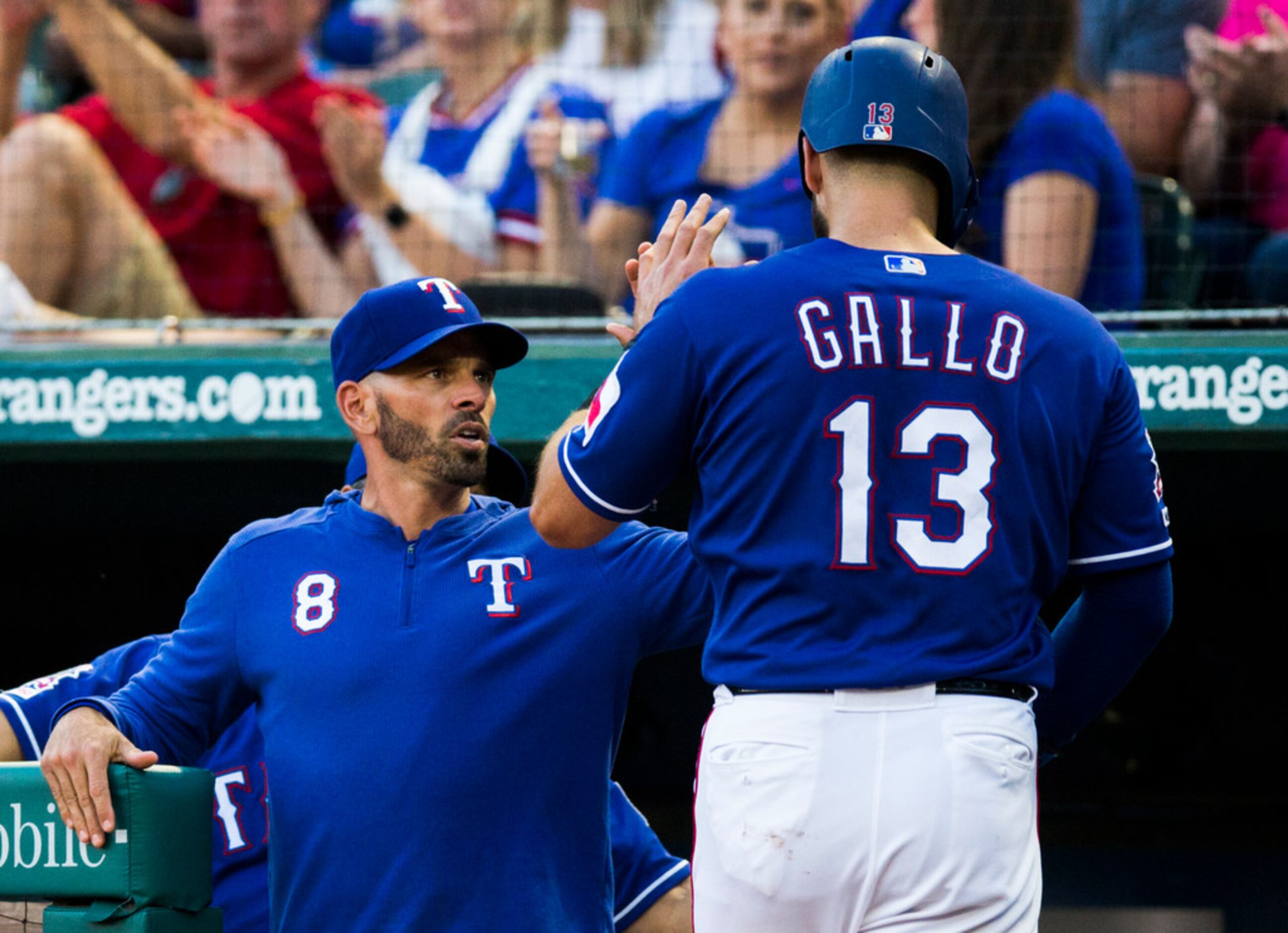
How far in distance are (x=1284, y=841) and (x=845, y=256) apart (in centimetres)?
333

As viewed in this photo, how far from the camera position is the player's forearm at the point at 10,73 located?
5.16 m

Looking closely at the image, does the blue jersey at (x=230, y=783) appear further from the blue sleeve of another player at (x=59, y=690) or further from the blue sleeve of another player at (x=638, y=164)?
the blue sleeve of another player at (x=638, y=164)

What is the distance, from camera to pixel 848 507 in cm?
175

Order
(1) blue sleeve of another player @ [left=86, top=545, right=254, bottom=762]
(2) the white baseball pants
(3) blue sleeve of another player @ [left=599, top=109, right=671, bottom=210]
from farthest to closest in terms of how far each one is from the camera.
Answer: (3) blue sleeve of another player @ [left=599, top=109, right=671, bottom=210]
(1) blue sleeve of another player @ [left=86, top=545, right=254, bottom=762]
(2) the white baseball pants

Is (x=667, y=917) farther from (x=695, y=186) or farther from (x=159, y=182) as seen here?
(x=159, y=182)

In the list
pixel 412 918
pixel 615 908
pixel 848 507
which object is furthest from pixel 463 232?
pixel 848 507

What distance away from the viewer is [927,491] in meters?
1.76

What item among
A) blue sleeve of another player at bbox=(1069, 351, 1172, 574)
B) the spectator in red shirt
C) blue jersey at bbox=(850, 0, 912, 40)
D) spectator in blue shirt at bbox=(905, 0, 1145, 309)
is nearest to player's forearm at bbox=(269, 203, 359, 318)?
the spectator in red shirt

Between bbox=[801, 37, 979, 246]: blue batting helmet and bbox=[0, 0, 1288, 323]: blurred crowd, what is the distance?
2.19m

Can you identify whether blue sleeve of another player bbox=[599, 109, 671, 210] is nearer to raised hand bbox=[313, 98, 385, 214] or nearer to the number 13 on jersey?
raised hand bbox=[313, 98, 385, 214]

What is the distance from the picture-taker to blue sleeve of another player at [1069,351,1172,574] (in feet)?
6.23

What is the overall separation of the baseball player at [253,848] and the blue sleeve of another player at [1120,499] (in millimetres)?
1129

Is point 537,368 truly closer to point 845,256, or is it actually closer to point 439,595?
point 439,595

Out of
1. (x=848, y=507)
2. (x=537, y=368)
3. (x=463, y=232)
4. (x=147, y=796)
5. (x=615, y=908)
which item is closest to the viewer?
(x=848, y=507)
